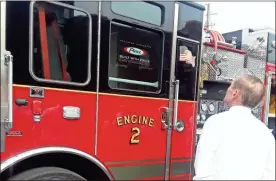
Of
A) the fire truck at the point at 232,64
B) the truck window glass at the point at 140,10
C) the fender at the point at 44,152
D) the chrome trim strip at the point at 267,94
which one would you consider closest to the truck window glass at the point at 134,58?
the truck window glass at the point at 140,10

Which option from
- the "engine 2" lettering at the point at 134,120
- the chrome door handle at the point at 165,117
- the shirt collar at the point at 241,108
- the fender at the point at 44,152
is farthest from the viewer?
the chrome door handle at the point at 165,117

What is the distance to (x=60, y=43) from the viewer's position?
8.82ft

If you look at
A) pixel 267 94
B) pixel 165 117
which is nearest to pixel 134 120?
pixel 165 117

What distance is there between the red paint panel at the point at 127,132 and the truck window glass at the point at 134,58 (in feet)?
0.42

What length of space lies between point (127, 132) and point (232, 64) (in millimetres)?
1898

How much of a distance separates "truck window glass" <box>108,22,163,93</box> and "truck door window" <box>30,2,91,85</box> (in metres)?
0.26

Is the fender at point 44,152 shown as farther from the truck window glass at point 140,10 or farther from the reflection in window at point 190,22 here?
the reflection in window at point 190,22

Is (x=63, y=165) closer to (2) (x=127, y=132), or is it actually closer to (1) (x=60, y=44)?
(2) (x=127, y=132)

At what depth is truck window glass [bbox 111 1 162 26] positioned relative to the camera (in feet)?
9.68

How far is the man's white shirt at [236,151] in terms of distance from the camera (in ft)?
6.16

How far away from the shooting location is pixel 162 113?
3.25m

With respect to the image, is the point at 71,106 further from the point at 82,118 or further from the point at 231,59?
the point at 231,59

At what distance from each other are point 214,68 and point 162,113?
3.58 feet

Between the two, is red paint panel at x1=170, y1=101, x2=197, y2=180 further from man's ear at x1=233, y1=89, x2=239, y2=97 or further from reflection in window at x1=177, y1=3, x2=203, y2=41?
man's ear at x1=233, y1=89, x2=239, y2=97
